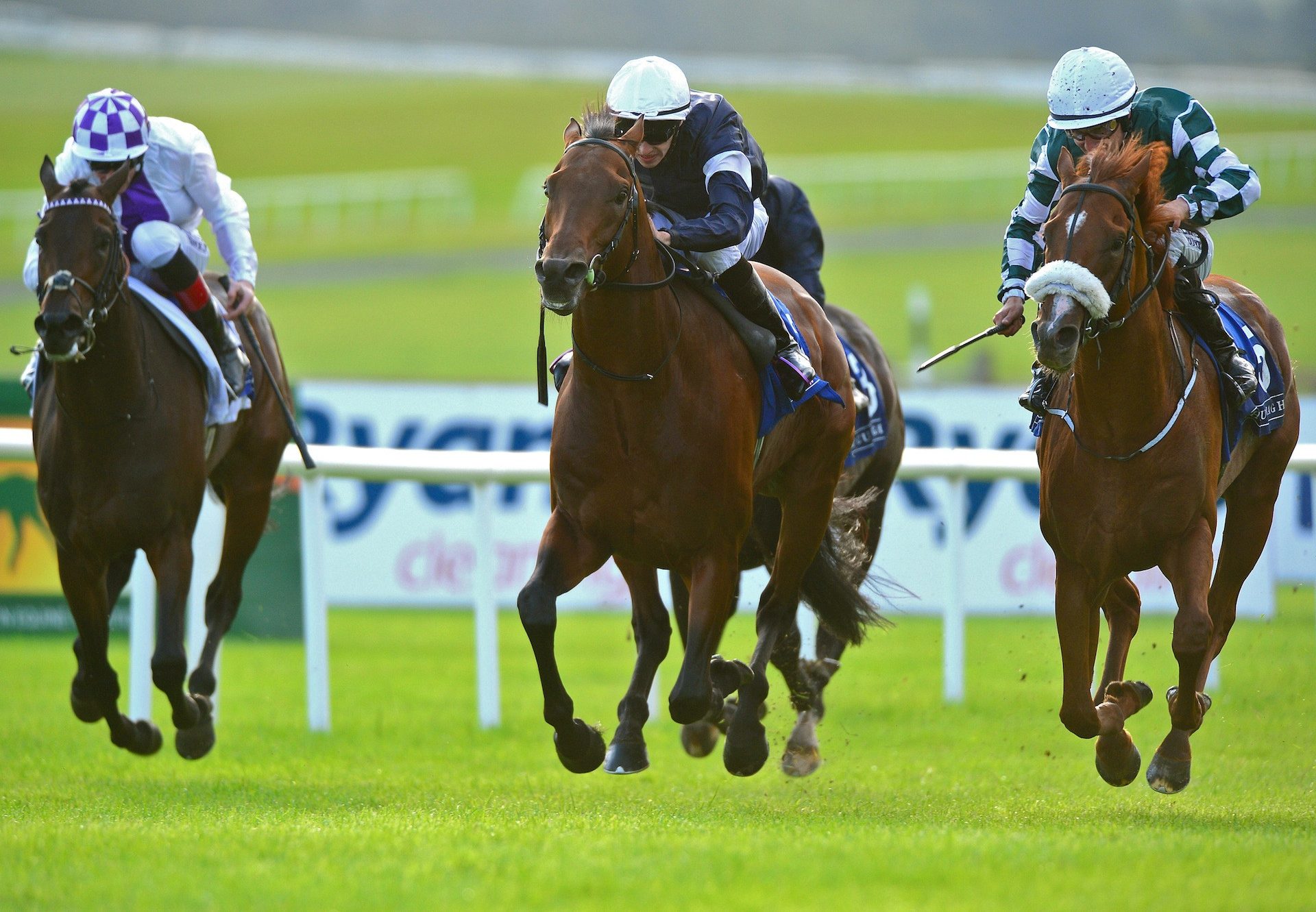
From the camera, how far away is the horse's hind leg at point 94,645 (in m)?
6.30

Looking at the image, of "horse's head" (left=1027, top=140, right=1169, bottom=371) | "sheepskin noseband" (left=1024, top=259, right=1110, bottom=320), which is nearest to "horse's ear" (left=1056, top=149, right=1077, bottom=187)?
"horse's head" (left=1027, top=140, right=1169, bottom=371)

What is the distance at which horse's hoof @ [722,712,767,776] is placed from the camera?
5.81 m

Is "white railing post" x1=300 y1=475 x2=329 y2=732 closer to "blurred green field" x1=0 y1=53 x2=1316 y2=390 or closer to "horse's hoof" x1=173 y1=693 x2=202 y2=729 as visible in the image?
"horse's hoof" x1=173 y1=693 x2=202 y2=729

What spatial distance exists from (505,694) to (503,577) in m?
2.02

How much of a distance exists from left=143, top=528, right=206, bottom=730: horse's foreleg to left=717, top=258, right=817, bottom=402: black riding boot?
2200mm

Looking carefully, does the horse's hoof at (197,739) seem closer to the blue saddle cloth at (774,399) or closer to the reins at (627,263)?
the reins at (627,263)

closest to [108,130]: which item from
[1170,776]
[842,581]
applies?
[842,581]

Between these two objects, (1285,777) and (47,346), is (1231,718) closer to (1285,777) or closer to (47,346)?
(1285,777)

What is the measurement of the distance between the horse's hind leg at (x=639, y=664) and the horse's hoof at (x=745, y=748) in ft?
1.06

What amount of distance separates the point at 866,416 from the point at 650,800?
7.04 ft

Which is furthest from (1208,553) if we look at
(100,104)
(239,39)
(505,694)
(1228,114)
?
(239,39)

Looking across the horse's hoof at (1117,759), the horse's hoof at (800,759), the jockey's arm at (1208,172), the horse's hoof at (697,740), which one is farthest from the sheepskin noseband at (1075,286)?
the horse's hoof at (697,740)

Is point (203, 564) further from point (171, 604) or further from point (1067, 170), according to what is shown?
point (1067, 170)

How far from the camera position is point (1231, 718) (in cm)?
799
